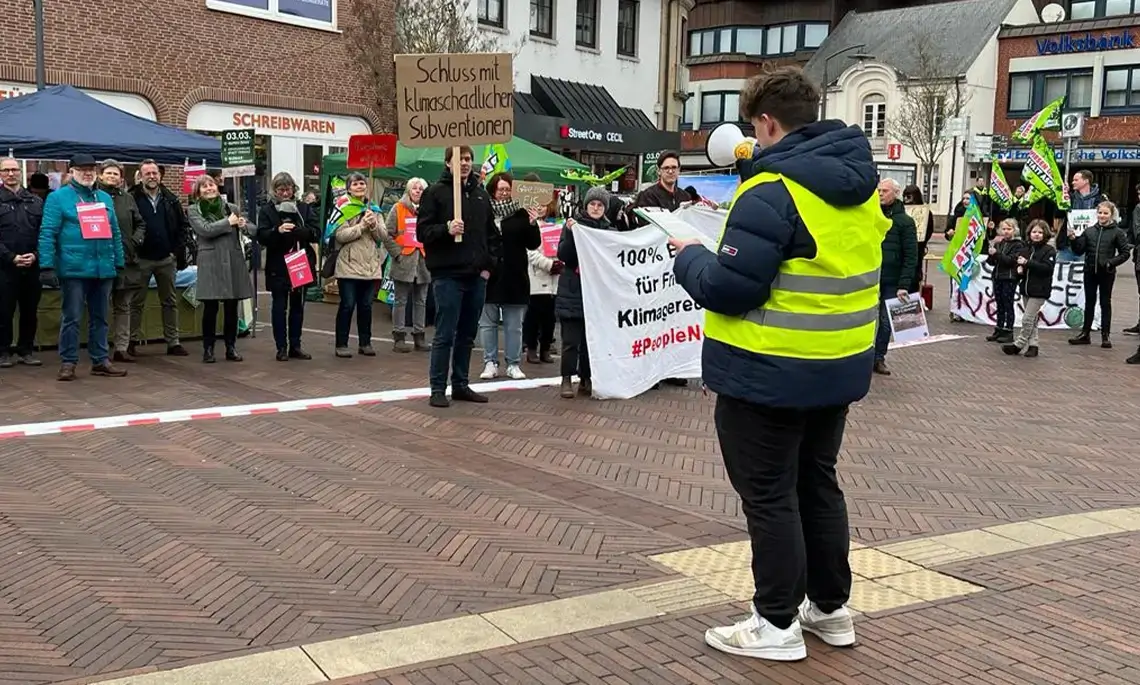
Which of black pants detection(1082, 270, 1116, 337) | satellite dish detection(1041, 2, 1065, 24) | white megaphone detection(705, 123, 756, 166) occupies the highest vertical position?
satellite dish detection(1041, 2, 1065, 24)

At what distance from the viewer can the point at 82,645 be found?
12.9ft

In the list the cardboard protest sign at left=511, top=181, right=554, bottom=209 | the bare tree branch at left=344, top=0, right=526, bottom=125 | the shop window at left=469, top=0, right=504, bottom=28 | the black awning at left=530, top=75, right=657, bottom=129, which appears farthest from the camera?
the black awning at left=530, top=75, right=657, bottom=129

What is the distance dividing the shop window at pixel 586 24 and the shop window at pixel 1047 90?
25.1 meters

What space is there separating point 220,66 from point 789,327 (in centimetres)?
1926

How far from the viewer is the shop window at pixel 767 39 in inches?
2290

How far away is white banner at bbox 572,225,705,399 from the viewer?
29.9 feet

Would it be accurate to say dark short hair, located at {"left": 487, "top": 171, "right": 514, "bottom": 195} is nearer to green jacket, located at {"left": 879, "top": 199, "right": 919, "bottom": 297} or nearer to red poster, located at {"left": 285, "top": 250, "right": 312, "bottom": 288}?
red poster, located at {"left": 285, "top": 250, "right": 312, "bottom": 288}

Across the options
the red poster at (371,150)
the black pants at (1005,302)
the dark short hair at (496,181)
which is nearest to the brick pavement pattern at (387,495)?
the dark short hair at (496,181)

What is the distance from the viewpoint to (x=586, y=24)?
98.9 ft

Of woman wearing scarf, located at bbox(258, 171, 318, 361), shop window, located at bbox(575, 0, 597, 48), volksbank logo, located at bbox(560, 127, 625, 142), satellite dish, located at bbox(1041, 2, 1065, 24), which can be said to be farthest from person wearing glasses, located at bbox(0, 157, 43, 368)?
satellite dish, located at bbox(1041, 2, 1065, 24)

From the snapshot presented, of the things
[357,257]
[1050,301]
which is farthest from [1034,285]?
[357,257]

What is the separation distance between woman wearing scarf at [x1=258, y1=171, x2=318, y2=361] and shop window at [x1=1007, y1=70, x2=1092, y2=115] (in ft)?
140

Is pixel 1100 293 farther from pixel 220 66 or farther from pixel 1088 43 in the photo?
pixel 1088 43

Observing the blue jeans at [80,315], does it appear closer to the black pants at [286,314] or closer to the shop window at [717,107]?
the black pants at [286,314]
